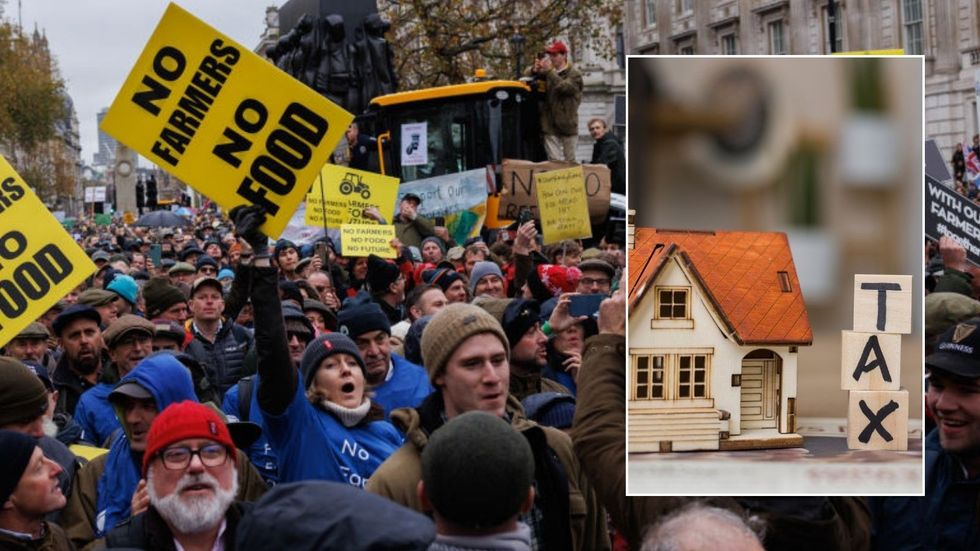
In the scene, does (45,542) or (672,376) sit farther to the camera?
(45,542)

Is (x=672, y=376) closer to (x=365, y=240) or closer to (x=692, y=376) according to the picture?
(x=692, y=376)

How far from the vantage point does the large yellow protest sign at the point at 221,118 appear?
5.84m

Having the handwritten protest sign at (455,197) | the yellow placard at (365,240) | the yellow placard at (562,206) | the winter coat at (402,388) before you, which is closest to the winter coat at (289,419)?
the winter coat at (402,388)

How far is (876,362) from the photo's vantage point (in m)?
3.29

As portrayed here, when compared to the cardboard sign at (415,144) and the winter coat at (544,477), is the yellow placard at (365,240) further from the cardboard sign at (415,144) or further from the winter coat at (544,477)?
the cardboard sign at (415,144)

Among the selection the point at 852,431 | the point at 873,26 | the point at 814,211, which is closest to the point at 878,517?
the point at 852,431

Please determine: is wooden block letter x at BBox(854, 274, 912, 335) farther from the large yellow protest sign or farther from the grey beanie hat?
the grey beanie hat

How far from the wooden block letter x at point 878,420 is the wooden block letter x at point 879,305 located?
0.46 feet

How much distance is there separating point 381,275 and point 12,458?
610cm

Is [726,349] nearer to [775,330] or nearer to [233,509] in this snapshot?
[775,330]

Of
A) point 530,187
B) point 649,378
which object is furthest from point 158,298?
point 530,187

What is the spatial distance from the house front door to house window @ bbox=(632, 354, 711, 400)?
8 centimetres

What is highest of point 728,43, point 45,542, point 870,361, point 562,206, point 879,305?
point 728,43

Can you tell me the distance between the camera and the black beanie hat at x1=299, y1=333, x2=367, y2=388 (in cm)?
538
